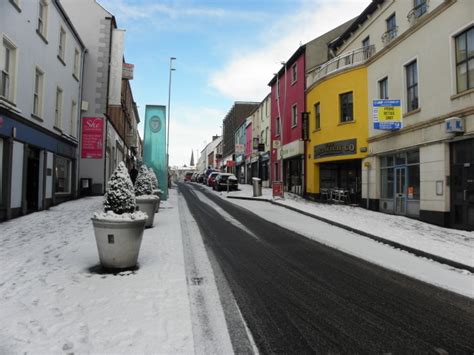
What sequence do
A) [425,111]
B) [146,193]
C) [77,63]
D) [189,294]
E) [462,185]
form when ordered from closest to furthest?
[189,294] → [462,185] → [146,193] → [425,111] → [77,63]

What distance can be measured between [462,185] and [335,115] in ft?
30.3

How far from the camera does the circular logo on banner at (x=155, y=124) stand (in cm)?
1723

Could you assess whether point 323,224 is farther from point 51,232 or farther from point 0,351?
point 0,351

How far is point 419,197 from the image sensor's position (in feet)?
42.7

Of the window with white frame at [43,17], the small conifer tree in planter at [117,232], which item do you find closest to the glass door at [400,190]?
the small conifer tree in planter at [117,232]

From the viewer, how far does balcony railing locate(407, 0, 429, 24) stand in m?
12.9

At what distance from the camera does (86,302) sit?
4.08 meters

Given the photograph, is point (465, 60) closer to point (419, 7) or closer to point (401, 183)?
point (419, 7)

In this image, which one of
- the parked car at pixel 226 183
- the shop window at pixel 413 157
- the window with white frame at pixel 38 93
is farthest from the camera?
the parked car at pixel 226 183

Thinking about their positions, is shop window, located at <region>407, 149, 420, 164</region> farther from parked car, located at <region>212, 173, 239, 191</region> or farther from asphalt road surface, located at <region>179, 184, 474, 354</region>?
parked car, located at <region>212, 173, 239, 191</region>

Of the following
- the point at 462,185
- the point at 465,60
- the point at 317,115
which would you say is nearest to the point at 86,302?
the point at 462,185

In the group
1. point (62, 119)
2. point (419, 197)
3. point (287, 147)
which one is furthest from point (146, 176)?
point (287, 147)

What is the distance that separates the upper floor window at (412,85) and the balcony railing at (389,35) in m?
2.10

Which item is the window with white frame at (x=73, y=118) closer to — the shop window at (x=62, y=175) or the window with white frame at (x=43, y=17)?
the shop window at (x=62, y=175)
